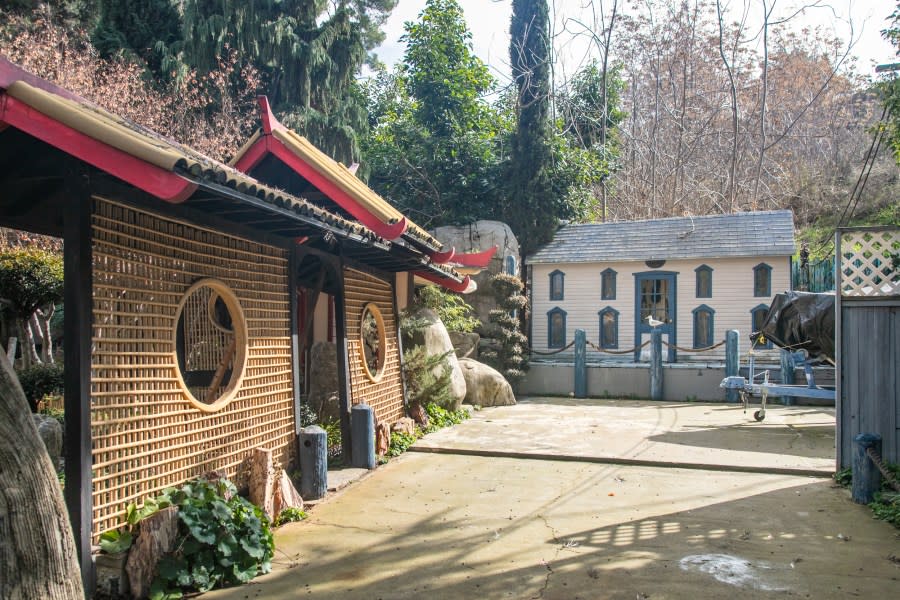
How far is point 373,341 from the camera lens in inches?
489

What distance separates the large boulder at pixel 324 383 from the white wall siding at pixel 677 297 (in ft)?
39.9

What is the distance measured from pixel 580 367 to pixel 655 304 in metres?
4.51

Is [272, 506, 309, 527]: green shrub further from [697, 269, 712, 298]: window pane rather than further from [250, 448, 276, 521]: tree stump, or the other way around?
[697, 269, 712, 298]: window pane

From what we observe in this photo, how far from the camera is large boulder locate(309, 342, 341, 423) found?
9383 millimetres

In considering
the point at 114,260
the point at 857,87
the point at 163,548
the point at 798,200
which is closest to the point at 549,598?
the point at 163,548

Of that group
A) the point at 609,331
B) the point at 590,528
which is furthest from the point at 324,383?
the point at 609,331

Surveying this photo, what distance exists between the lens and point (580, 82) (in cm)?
2698

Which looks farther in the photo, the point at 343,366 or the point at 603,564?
the point at 343,366

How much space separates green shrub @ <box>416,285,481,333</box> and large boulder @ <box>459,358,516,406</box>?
3.62ft

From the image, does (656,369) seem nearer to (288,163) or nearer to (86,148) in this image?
(288,163)

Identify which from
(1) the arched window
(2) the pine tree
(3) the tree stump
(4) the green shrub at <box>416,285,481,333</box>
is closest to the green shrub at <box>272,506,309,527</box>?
(3) the tree stump

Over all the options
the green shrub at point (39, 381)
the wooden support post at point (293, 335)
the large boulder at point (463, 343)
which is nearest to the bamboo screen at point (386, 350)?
the wooden support post at point (293, 335)

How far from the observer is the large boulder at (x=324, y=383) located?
9.38 metres

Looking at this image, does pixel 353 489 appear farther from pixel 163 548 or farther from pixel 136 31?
pixel 136 31
